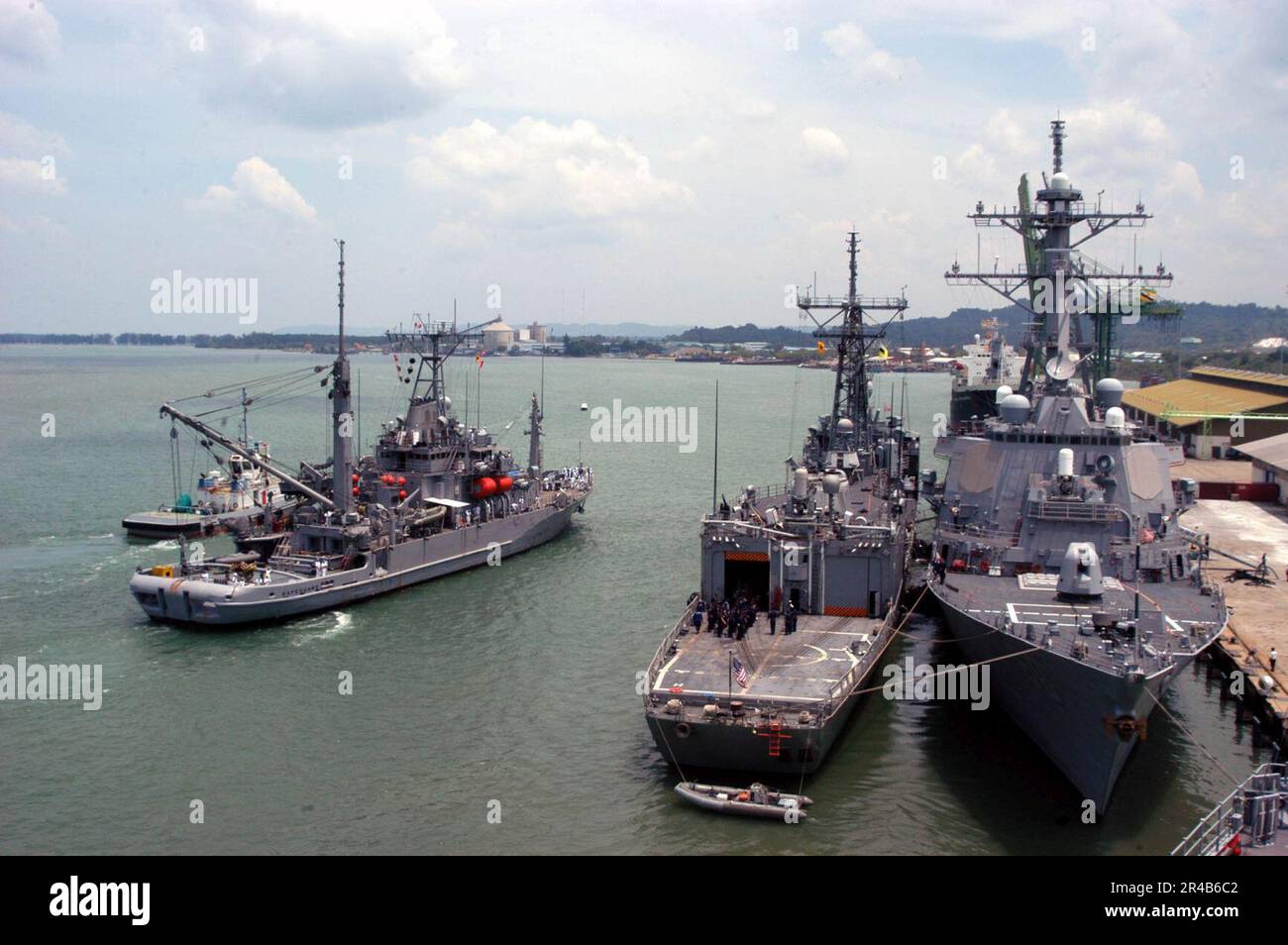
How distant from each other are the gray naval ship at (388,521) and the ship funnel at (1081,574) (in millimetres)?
23505

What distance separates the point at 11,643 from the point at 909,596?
93.3 feet

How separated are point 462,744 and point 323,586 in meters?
13.4

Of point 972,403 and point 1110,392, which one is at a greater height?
point 1110,392

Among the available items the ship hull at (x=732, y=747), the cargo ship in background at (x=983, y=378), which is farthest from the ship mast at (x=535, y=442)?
the ship hull at (x=732, y=747)

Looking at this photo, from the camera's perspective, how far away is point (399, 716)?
26.4 m

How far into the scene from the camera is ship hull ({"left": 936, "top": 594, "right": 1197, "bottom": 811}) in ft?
63.5

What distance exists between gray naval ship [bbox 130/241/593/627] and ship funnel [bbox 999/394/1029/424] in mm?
21549

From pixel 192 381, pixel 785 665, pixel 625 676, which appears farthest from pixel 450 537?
pixel 192 381

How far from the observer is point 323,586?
3616cm

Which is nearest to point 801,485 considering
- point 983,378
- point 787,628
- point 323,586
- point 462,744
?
point 787,628

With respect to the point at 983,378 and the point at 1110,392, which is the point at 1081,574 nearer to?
the point at 1110,392

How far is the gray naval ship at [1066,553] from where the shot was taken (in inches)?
805

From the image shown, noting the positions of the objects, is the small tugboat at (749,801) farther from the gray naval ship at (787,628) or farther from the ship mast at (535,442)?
the ship mast at (535,442)

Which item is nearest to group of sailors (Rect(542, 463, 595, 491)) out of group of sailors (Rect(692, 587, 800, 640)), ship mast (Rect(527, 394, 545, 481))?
ship mast (Rect(527, 394, 545, 481))
